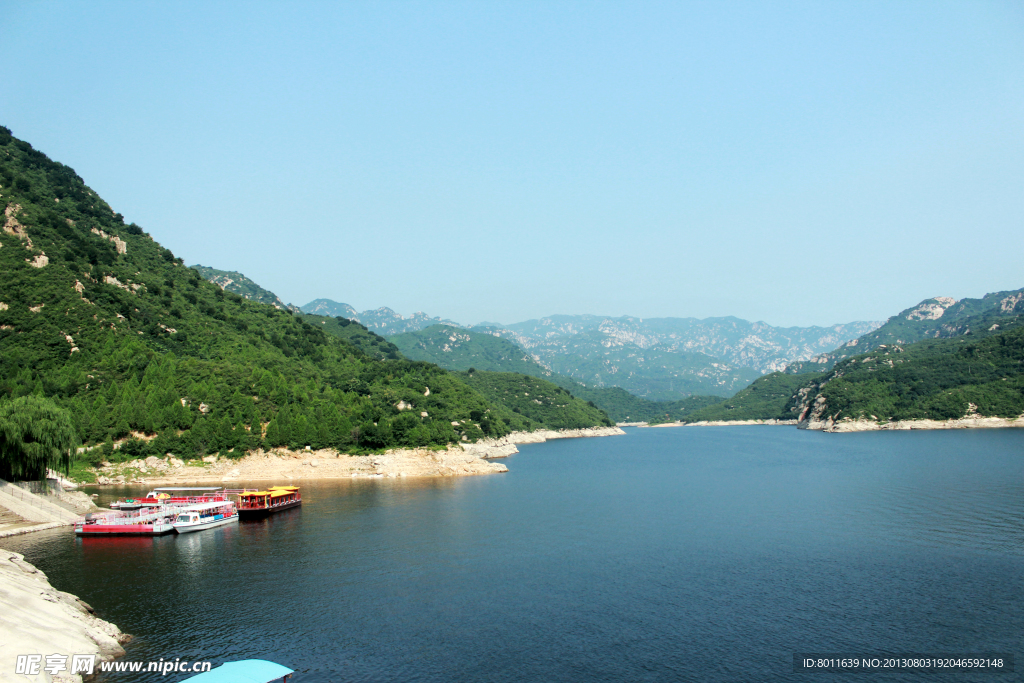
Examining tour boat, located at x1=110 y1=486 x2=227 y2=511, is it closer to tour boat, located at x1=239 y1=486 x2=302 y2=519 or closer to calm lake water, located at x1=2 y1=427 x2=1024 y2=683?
tour boat, located at x1=239 y1=486 x2=302 y2=519

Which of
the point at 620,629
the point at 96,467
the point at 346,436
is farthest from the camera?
the point at 346,436

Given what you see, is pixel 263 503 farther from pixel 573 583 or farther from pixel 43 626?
pixel 43 626

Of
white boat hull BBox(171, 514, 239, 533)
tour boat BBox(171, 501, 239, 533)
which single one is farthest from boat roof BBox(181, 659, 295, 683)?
tour boat BBox(171, 501, 239, 533)

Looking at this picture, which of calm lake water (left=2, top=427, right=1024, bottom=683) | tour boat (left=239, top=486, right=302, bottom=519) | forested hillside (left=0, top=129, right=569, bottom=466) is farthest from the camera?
forested hillside (left=0, top=129, right=569, bottom=466)

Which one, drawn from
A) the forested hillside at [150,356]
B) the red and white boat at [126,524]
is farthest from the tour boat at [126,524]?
the forested hillside at [150,356]

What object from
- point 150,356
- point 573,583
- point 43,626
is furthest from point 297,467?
point 43,626

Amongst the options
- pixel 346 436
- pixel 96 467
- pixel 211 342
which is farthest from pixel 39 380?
pixel 346 436

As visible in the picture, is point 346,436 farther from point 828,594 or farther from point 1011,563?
point 1011,563
